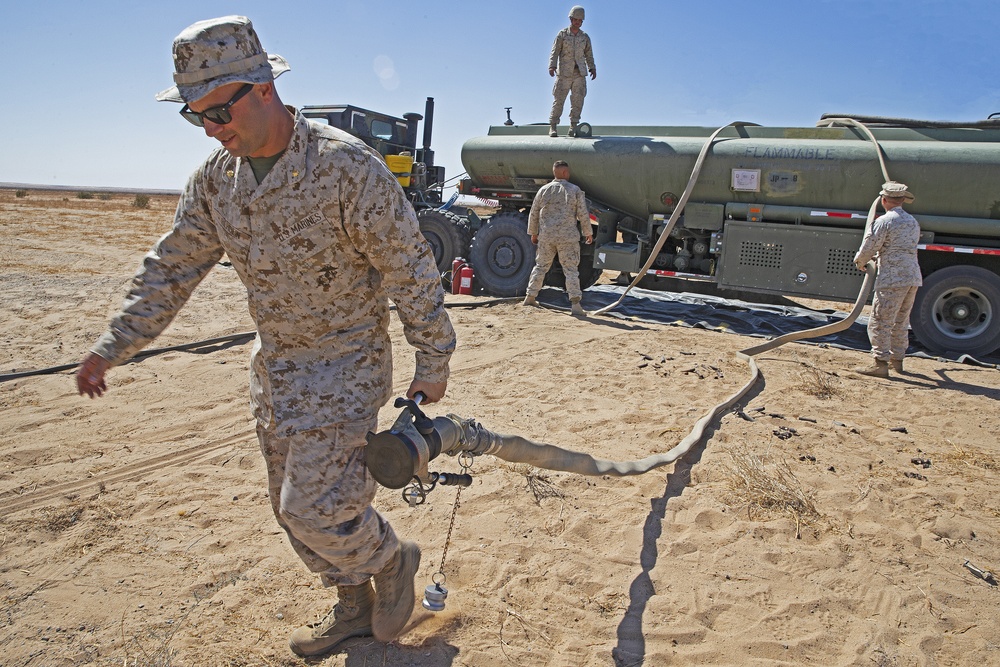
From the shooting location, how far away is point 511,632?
2.63 meters

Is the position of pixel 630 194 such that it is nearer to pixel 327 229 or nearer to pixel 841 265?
pixel 841 265

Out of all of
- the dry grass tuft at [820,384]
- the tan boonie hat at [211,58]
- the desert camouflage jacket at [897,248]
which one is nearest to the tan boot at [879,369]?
the dry grass tuft at [820,384]

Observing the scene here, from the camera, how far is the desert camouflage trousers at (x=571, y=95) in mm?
10055

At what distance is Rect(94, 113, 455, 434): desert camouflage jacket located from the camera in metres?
2.14

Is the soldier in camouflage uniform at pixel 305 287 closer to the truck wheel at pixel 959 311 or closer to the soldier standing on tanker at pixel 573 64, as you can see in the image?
the truck wheel at pixel 959 311

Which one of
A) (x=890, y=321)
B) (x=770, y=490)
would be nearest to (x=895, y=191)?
(x=890, y=321)

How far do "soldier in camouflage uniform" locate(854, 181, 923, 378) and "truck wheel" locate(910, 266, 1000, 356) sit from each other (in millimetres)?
1631

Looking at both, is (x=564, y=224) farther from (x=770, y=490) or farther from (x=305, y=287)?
(x=305, y=287)

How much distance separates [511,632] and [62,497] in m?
2.40

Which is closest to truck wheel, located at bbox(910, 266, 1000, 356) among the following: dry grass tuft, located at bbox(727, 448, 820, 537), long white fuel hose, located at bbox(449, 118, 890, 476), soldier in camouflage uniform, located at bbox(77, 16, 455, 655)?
long white fuel hose, located at bbox(449, 118, 890, 476)

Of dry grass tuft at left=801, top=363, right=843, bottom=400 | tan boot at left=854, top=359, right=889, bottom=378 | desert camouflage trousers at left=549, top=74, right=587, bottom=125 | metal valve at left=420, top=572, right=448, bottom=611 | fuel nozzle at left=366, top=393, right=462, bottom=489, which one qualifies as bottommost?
metal valve at left=420, top=572, right=448, bottom=611

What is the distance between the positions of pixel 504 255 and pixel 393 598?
836 centimetres

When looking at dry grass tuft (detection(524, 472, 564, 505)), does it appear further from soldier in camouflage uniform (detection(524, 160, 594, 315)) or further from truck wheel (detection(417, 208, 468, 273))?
truck wheel (detection(417, 208, 468, 273))

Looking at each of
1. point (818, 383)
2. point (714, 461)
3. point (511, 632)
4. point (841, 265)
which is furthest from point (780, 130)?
point (511, 632)
